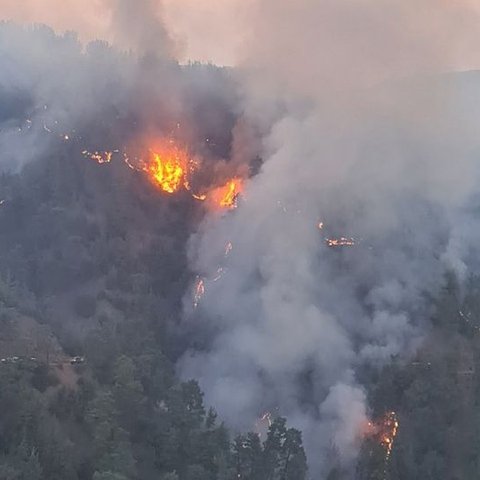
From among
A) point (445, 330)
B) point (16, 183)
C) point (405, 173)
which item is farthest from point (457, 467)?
point (16, 183)

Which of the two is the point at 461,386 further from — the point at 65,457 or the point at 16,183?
the point at 16,183

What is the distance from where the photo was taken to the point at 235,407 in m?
51.8

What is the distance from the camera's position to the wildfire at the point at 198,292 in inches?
2571

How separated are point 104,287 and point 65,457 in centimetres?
3083

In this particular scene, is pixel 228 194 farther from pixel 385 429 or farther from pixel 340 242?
pixel 385 429

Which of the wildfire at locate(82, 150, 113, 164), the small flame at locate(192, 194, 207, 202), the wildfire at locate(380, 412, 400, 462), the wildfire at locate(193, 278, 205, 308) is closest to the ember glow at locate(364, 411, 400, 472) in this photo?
the wildfire at locate(380, 412, 400, 462)

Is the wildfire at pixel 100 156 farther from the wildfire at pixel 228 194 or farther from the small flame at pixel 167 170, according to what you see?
the wildfire at pixel 228 194

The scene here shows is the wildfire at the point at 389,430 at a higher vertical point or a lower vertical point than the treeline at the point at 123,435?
higher

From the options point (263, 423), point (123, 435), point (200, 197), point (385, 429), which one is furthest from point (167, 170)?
point (123, 435)

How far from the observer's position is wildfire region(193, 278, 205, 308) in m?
65.3

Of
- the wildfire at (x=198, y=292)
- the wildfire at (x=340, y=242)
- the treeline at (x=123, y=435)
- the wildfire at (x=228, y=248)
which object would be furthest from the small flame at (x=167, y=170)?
the treeline at (x=123, y=435)

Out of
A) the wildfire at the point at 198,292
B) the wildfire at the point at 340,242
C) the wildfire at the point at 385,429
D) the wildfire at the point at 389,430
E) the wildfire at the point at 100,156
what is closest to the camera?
the wildfire at the point at 389,430

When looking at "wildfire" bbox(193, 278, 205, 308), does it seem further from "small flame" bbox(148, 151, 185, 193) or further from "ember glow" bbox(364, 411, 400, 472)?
"ember glow" bbox(364, 411, 400, 472)

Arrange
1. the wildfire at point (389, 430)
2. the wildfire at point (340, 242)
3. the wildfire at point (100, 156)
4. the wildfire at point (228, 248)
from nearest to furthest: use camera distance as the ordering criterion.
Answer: the wildfire at point (389, 430), the wildfire at point (228, 248), the wildfire at point (340, 242), the wildfire at point (100, 156)
